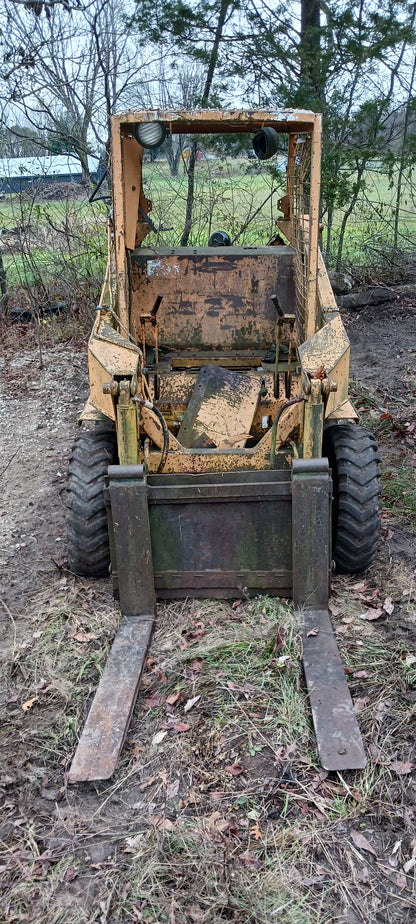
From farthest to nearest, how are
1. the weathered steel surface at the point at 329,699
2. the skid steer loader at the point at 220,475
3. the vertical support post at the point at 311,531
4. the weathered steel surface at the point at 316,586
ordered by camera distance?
the vertical support post at the point at 311,531
the skid steer loader at the point at 220,475
the weathered steel surface at the point at 316,586
the weathered steel surface at the point at 329,699

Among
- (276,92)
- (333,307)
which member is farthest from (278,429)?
(276,92)

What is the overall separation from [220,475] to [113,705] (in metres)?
1.25

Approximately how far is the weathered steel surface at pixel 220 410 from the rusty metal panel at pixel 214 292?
82 cm

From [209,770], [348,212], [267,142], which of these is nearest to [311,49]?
[348,212]

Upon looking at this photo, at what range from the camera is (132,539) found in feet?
12.8

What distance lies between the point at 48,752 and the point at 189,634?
97cm

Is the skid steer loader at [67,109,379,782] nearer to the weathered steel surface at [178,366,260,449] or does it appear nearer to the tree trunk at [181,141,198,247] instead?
the weathered steel surface at [178,366,260,449]

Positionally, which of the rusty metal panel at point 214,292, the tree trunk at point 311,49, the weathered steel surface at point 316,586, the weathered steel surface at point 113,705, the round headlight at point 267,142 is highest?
the tree trunk at point 311,49

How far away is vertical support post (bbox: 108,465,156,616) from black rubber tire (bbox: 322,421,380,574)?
43.0 inches

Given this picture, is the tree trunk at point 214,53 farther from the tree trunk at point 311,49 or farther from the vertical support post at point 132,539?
the vertical support post at point 132,539

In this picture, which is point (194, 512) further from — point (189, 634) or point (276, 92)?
point (276, 92)

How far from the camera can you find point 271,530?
4.00 m

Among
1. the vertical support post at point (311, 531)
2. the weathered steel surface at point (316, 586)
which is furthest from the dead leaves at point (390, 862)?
the vertical support post at point (311, 531)

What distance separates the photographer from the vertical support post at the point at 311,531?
3.79m
